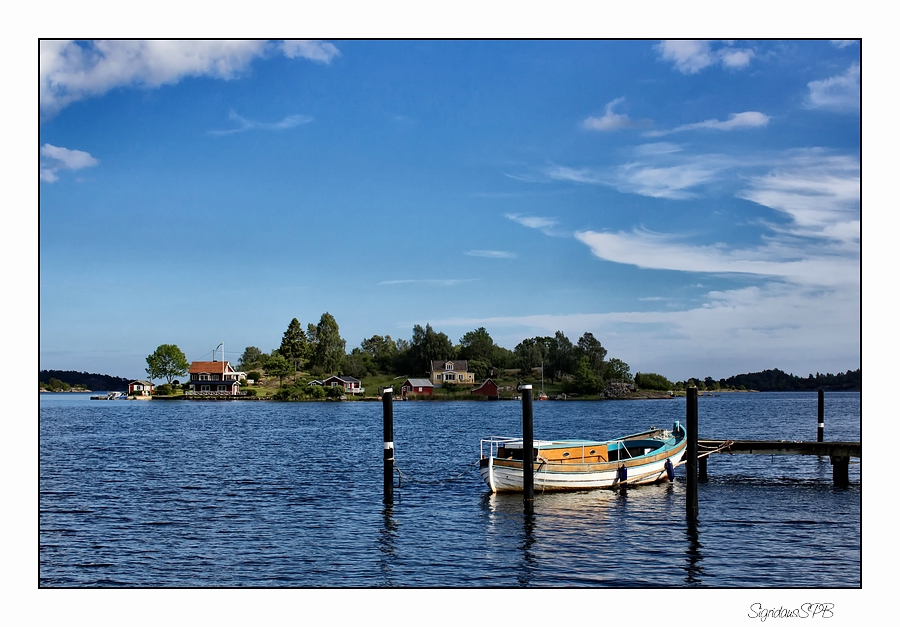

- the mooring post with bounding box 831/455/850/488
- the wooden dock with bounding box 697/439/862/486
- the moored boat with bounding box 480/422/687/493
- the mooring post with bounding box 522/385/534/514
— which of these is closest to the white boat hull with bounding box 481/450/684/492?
the moored boat with bounding box 480/422/687/493

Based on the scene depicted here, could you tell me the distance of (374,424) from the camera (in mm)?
106250

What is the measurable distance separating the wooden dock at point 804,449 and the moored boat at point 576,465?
2.58 m

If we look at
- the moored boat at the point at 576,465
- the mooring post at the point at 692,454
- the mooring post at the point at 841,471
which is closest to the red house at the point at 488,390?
the moored boat at the point at 576,465

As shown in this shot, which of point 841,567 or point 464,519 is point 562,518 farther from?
point 841,567

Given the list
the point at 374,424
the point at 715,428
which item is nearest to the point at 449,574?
the point at 715,428

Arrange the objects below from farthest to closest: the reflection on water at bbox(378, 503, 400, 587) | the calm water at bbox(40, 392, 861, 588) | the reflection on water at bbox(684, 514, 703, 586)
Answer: the calm water at bbox(40, 392, 861, 588)
the reflection on water at bbox(378, 503, 400, 587)
the reflection on water at bbox(684, 514, 703, 586)

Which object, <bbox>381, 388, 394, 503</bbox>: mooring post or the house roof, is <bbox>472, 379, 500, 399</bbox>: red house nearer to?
the house roof

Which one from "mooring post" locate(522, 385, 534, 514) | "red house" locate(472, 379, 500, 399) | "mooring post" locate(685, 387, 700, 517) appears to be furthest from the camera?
"red house" locate(472, 379, 500, 399)

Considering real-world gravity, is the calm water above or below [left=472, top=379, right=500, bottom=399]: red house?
above

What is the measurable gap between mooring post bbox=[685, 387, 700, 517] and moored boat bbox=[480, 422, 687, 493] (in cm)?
645

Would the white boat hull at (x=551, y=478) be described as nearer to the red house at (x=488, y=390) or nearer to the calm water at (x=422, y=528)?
the calm water at (x=422, y=528)

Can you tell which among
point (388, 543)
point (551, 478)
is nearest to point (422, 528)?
point (388, 543)

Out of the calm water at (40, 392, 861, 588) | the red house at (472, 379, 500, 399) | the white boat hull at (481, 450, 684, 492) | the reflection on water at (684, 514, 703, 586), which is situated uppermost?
the white boat hull at (481, 450, 684, 492)

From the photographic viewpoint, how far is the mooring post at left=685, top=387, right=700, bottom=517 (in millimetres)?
31891
